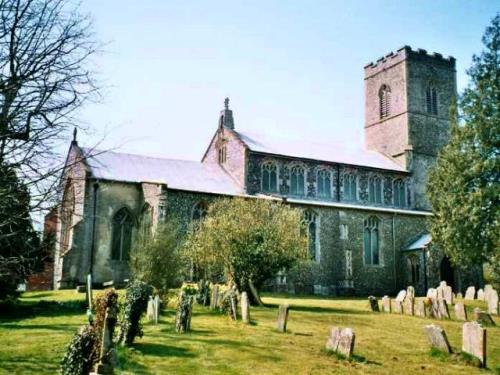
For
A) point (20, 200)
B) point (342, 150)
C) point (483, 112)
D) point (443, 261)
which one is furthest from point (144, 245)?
point (342, 150)

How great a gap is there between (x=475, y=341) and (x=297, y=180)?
24.1 metres

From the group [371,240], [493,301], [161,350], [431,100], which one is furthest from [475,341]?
[431,100]

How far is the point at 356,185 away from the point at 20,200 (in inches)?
1203

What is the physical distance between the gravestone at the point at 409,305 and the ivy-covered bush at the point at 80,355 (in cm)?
1410

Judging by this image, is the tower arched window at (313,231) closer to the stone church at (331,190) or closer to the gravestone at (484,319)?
the stone church at (331,190)

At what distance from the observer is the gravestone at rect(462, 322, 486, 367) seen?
1059 centimetres

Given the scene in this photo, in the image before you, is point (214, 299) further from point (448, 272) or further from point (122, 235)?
point (448, 272)

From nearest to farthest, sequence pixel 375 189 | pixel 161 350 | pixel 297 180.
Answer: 1. pixel 161 350
2. pixel 297 180
3. pixel 375 189

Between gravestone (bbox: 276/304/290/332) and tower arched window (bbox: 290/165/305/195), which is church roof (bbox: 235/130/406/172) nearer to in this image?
tower arched window (bbox: 290/165/305/195)

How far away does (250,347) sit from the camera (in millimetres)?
11750

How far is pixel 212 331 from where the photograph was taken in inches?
550

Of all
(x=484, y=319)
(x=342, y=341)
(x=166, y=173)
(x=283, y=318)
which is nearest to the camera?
(x=342, y=341)

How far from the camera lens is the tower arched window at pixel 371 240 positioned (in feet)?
107

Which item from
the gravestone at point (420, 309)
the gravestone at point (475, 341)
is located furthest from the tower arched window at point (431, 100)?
the gravestone at point (475, 341)
